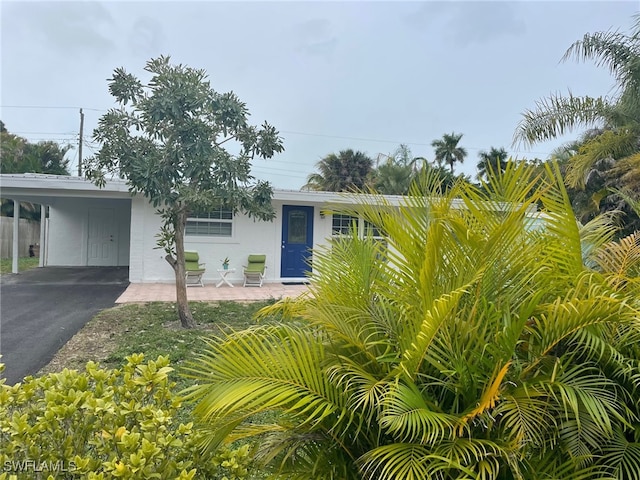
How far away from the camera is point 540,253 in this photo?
1.89 meters

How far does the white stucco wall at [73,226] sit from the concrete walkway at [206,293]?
500 cm

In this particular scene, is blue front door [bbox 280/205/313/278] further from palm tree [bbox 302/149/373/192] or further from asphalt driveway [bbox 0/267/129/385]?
palm tree [bbox 302/149/373/192]

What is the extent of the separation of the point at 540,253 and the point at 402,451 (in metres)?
1.08

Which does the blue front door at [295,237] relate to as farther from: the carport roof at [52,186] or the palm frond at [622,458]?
the palm frond at [622,458]

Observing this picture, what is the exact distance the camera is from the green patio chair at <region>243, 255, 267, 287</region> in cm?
1116

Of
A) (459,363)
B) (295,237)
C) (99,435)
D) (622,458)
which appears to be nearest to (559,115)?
(295,237)

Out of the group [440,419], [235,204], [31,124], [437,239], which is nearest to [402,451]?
[440,419]

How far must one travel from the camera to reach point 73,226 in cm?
1437

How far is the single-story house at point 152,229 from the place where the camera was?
1029 centimetres

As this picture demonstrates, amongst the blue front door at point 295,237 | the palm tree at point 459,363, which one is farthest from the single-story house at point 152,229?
the palm tree at point 459,363

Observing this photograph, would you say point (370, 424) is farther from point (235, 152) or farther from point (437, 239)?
point (235, 152)

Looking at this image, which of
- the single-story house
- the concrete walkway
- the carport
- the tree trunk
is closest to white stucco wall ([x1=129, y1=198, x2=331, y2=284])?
the single-story house

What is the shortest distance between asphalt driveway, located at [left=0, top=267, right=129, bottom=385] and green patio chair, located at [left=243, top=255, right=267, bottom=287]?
3.07 meters

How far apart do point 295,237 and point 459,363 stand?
35.1 ft
